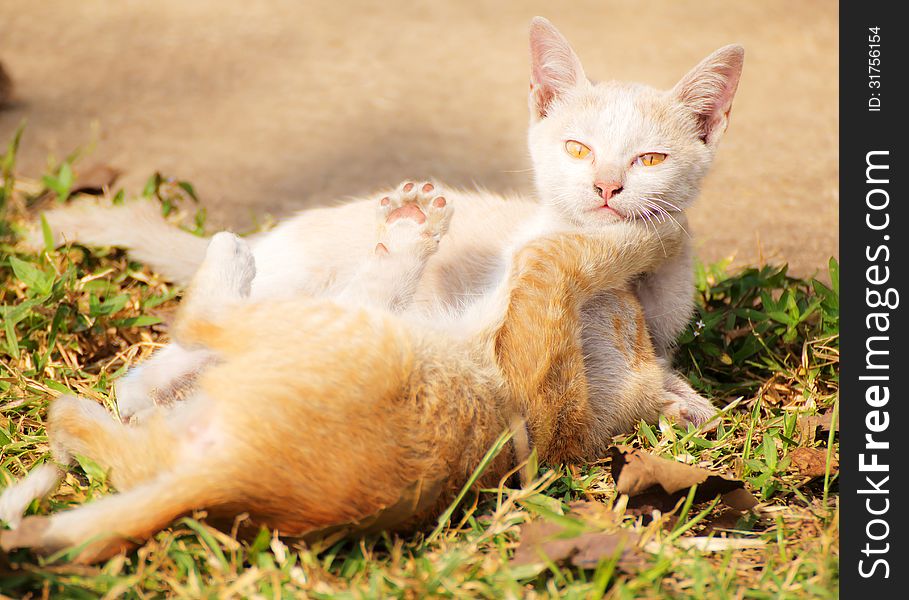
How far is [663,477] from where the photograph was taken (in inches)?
82.7

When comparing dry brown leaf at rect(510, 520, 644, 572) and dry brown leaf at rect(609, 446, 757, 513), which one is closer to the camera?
dry brown leaf at rect(510, 520, 644, 572)

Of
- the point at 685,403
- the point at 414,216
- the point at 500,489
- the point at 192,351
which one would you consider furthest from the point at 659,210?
the point at 192,351

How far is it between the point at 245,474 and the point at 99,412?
64 centimetres

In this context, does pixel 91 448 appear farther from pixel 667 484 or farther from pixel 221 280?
pixel 667 484

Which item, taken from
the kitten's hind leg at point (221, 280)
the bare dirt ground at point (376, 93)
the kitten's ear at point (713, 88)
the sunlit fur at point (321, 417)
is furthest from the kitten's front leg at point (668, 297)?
the kitten's hind leg at point (221, 280)

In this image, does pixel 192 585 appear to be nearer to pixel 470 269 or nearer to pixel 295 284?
pixel 295 284

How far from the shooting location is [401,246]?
2.48m

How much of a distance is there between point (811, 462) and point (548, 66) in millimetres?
1483

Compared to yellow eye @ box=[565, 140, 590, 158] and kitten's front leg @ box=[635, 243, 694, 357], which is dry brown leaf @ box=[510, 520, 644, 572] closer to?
kitten's front leg @ box=[635, 243, 694, 357]

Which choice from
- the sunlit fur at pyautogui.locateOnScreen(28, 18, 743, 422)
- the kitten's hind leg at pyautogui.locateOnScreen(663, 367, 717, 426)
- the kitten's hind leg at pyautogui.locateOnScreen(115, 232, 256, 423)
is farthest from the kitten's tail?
the kitten's hind leg at pyautogui.locateOnScreen(663, 367, 717, 426)

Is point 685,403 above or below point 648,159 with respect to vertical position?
below

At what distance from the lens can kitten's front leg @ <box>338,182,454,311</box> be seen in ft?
7.82

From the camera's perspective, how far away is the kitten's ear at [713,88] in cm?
266

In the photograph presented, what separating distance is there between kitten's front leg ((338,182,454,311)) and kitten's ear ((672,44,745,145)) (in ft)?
2.80
